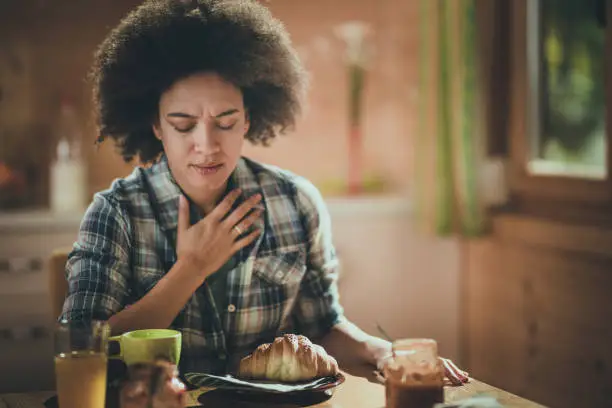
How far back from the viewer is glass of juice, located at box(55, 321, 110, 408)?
1102 millimetres

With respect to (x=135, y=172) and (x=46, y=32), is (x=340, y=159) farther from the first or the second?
(x=135, y=172)

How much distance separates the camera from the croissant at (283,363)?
1258 millimetres

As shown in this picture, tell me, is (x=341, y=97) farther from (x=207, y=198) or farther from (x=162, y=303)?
(x=162, y=303)

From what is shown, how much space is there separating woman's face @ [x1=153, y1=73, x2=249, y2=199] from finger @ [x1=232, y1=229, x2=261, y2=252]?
12 centimetres

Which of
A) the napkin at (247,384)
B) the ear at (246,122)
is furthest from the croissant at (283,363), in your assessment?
the ear at (246,122)

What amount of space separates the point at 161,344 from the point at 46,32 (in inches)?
81.7

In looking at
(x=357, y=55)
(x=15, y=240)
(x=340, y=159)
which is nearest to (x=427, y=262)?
(x=340, y=159)

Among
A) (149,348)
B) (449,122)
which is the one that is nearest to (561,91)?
(449,122)

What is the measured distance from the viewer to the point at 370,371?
1415mm

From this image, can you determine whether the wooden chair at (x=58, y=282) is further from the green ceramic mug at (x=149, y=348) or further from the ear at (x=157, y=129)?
the green ceramic mug at (x=149, y=348)

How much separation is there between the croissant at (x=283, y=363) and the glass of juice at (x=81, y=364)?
0.23m

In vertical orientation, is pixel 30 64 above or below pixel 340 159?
above

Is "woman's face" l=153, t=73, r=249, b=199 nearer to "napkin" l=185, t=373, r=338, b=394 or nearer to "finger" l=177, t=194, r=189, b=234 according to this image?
"finger" l=177, t=194, r=189, b=234

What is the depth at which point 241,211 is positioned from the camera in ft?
5.54
